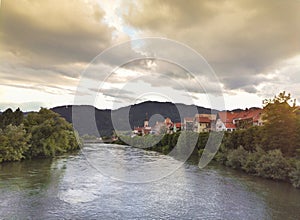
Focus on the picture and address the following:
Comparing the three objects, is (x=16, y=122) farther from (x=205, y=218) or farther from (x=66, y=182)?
(x=205, y=218)

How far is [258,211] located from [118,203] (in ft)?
18.2

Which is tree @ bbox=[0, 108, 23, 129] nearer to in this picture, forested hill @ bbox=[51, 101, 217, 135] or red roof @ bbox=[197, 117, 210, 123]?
forested hill @ bbox=[51, 101, 217, 135]

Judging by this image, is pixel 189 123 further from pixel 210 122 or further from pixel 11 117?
pixel 11 117

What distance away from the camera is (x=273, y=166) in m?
16.0

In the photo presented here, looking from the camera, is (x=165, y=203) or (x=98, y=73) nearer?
(x=165, y=203)

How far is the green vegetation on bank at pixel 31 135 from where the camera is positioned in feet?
74.7

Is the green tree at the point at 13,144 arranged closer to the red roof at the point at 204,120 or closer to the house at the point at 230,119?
the house at the point at 230,119

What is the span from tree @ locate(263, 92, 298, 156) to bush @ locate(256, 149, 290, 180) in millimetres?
1474

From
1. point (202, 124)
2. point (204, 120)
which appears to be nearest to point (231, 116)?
point (204, 120)

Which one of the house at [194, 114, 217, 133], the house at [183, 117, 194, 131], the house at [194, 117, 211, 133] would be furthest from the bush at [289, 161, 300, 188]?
the house at [194, 117, 211, 133]

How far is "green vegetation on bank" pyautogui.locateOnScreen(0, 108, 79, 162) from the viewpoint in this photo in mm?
22767

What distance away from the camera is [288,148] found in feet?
57.9

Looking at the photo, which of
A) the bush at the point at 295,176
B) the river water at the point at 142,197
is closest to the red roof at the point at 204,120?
the river water at the point at 142,197

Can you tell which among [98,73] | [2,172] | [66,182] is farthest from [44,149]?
[98,73]
